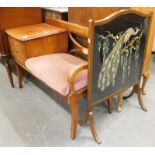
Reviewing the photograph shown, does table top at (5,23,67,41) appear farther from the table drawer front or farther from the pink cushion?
the pink cushion

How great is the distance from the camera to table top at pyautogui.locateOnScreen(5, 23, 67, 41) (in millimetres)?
1593

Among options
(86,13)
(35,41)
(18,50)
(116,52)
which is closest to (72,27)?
(86,13)

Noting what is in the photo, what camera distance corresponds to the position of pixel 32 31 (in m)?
1.71

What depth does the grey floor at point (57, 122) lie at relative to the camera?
1.34m

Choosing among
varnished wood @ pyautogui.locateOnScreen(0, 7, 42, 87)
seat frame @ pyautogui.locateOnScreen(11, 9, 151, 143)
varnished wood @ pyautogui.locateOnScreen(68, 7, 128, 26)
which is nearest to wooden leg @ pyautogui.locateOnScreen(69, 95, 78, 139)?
seat frame @ pyautogui.locateOnScreen(11, 9, 151, 143)

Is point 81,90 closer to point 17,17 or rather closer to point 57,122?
point 57,122

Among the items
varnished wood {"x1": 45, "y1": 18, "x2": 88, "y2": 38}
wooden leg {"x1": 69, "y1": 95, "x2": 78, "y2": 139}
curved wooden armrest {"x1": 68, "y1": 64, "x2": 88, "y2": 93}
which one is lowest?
wooden leg {"x1": 69, "y1": 95, "x2": 78, "y2": 139}

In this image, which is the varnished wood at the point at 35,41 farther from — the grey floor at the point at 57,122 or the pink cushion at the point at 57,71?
the grey floor at the point at 57,122

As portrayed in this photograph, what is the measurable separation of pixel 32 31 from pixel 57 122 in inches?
34.0

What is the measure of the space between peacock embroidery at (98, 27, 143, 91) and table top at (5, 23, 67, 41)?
763 mm

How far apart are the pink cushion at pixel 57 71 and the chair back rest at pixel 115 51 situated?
0.44 feet

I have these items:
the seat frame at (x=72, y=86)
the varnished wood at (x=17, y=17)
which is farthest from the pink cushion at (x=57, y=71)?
the varnished wood at (x=17, y=17)
